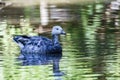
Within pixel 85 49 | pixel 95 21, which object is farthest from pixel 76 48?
pixel 95 21

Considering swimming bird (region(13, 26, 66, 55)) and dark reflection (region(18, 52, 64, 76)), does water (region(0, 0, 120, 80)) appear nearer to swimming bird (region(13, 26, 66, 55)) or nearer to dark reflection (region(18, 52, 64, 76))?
dark reflection (region(18, 52, 64, 76))

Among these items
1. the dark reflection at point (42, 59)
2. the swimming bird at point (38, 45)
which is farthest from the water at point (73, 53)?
the swimming bird at point (38, 45)

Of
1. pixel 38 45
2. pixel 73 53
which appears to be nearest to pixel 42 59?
pixel 73 53

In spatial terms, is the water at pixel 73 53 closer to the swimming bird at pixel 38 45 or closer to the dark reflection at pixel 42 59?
the dark reflection at pixel 42 59

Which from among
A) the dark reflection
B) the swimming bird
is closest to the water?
the dark reflection

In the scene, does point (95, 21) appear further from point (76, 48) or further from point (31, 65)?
point (31, 65)

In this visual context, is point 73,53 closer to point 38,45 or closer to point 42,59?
point 42,59

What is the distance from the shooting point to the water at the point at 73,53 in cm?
985

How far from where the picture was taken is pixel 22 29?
50.8 feet

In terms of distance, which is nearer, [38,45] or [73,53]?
[73,53]

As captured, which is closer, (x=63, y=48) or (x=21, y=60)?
(x=21, y=60)

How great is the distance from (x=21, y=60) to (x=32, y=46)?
1031mm

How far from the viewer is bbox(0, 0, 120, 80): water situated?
32.3ft

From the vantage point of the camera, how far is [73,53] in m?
11.6
